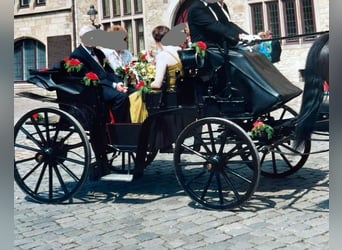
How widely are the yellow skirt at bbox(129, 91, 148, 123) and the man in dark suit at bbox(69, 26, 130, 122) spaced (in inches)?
2.2

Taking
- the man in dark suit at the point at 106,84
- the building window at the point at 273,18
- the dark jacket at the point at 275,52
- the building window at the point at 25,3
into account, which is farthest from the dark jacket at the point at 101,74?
the building window at the point at 25,3

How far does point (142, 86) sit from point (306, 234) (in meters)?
1.97

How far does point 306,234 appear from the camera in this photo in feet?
8.87

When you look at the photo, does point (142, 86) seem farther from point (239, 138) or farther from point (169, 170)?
point (169, 170)

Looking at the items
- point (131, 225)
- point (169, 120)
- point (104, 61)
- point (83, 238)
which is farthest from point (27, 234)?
point (104, 61)

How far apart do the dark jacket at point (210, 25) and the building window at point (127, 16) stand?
14303mm

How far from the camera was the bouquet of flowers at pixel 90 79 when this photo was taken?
388cm

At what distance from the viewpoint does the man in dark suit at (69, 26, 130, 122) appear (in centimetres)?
400

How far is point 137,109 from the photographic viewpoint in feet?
13.2

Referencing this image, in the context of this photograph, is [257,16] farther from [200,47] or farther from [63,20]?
[200,47]

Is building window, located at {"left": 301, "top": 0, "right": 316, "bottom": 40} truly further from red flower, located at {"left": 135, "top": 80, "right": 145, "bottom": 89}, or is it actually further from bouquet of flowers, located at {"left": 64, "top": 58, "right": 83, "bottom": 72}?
bouquet of flowers, located at {"left": 64, "top": 58, "right": 83, "bottom": 72}

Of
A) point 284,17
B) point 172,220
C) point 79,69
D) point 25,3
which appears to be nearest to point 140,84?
point 79,69

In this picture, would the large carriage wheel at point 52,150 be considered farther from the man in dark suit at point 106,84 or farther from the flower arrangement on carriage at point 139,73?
the flower arrangement on carriage at point 139,73

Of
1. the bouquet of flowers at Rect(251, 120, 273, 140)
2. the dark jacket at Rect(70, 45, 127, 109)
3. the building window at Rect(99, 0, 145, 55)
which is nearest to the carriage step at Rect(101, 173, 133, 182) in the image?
the dark jacket at Rect(70, 45, 127, 109)
